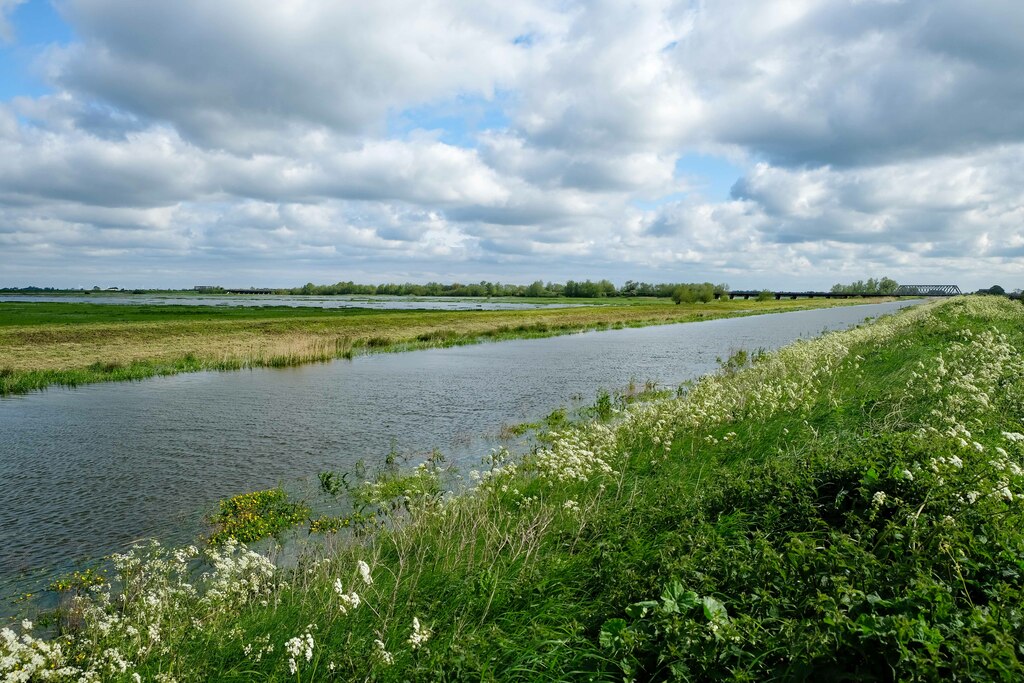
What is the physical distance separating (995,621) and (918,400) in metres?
10.3

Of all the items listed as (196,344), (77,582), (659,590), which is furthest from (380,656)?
(196,344)

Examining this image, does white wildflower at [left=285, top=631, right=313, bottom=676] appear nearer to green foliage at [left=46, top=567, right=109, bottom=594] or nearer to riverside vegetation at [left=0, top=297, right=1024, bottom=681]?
riverside vegetation at [left=0, top=297, right=1024, bottom=681]

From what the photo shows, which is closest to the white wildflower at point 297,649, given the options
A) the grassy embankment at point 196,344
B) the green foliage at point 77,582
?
the green foliage at point 77,582

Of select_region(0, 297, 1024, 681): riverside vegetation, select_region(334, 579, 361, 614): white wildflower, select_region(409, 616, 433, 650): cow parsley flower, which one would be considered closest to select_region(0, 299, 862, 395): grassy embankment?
select_region(0, 297, 1024, 681): riverside vegetation

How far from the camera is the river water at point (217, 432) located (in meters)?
12.6

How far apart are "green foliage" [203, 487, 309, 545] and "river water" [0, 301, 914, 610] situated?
0.69m

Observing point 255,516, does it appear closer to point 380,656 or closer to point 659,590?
point 380,656

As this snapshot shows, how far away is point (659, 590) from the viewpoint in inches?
212

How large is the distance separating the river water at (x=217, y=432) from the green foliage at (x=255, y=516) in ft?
2.26

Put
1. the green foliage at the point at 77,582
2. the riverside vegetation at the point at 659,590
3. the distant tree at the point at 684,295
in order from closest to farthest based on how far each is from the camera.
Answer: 1. the riverside vegetation at the point at 659,590
2. the green foliage at the point at 77,582
3. the distant tree at the point at 684,295

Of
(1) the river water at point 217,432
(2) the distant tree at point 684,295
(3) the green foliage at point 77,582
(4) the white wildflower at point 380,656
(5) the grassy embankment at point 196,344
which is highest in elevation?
(2) the distant tree at point 684,295

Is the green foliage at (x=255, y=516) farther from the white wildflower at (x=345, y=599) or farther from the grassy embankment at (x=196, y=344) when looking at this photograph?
the grassy embankment at (x=196, y=344)

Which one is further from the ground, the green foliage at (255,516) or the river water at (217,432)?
the green foliage at (255,516)

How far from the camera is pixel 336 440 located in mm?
19438
